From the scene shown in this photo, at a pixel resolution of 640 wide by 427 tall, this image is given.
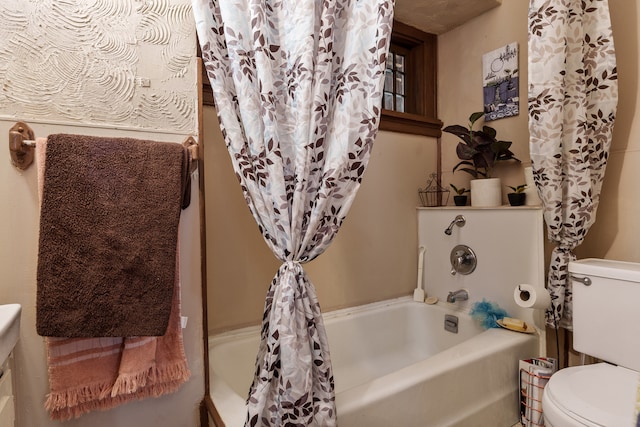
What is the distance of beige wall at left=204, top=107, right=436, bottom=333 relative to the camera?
1.61 metres

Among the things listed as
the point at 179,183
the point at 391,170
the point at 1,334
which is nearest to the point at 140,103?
the point at 179,183

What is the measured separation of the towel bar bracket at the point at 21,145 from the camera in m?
0.85

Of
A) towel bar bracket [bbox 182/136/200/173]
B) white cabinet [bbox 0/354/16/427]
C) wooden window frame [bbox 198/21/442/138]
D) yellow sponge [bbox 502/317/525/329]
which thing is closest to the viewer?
white cabinet [bbox 0/354/16/427]

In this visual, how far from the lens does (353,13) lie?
1.05 meters

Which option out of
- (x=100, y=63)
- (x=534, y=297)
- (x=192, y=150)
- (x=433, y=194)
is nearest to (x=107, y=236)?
(x=192, y=150)

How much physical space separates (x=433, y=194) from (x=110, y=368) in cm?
212

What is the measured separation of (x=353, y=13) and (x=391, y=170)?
49.5 inches

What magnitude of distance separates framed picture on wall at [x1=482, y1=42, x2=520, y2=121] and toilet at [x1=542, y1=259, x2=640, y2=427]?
1020 mm

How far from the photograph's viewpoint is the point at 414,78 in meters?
2.48

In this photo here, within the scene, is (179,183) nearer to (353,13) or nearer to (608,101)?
(353,13)

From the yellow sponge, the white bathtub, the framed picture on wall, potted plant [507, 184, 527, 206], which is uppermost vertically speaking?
the framed picture on wall

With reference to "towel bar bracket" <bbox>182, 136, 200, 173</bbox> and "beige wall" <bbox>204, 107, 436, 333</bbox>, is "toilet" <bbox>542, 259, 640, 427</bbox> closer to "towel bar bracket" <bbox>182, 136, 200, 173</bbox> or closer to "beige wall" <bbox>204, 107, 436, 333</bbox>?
"beige wall" <bbox>204, 107, 436, 333</bbox>

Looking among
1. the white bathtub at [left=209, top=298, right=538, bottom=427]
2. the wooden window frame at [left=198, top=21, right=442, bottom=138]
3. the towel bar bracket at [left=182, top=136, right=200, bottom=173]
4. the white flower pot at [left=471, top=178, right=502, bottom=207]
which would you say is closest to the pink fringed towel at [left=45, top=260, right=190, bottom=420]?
the white bathtub at [left=209, top=298, right=538, bottom=427]

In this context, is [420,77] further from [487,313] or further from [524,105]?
[487,313]
